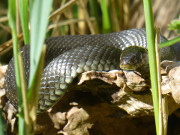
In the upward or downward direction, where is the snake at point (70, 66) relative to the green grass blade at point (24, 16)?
downward

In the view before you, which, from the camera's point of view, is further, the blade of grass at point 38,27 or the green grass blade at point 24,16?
the green grass blade at point 24,16

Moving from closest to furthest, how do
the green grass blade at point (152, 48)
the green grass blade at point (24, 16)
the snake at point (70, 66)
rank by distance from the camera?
1. the green grass blade at point (152, 48)
2. the green grass blade at point (24, 16)
3. the snake at point (70, 66)

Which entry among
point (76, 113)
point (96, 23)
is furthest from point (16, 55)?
point (96, 23)

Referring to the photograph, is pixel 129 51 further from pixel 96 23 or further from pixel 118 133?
pixel 96 23

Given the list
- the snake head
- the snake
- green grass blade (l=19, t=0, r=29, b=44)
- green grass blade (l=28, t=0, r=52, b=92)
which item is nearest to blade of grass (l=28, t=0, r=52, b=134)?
green grass blade (l=28, t=0, r=52, b=92)

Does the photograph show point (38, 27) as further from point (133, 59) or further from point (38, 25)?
point (133, 59)

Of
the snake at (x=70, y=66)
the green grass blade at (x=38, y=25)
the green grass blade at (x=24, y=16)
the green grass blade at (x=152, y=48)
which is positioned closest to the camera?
the green grass blade at (x=38, y=25)

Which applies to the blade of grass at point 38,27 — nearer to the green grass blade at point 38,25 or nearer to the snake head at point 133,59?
the green grass blade at point 38,25

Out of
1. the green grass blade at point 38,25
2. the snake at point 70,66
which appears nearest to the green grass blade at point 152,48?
the green grass blade at point 38,25

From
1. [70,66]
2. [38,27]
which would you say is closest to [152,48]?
[38,27]
